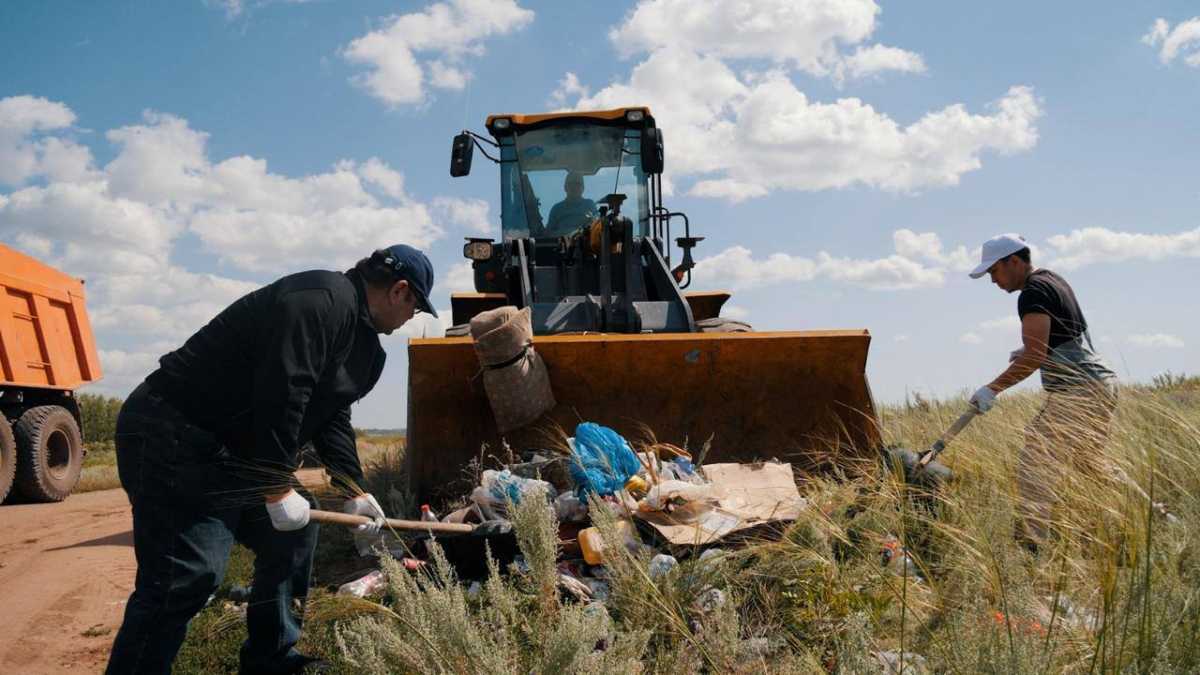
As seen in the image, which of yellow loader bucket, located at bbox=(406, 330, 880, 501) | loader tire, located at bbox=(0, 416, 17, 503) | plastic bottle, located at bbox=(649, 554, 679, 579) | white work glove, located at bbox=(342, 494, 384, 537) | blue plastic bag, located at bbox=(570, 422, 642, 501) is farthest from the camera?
loader tire, located at bbox=(0, 416, 17, 503)

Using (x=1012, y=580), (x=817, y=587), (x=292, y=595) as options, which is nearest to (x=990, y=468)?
(x=817, y=587)

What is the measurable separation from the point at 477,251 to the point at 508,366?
9.62 ft

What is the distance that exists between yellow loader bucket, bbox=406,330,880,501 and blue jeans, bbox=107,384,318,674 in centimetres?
232

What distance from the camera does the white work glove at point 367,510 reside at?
12.4 ft

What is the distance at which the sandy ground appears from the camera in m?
4.12

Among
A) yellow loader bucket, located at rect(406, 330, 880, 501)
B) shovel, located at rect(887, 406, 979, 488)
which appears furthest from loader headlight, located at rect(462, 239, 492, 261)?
shovel, located at rect(887, 406, 979, 488)

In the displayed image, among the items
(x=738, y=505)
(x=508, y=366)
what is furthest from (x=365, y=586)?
(x=738, y=505)

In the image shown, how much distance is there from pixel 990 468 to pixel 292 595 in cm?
304

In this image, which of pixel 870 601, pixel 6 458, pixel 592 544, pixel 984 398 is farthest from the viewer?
pixel 6 458

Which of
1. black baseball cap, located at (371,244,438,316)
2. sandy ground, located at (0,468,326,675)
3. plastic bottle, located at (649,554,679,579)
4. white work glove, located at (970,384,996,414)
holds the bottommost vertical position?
sandy ground, located at (0,468,326,675)

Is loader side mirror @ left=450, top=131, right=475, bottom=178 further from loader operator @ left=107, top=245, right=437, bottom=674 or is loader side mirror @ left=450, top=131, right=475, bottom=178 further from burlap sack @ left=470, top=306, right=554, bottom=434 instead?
loader operator @ left=107, top=245, right=437, bottom=674

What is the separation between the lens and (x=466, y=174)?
8.04m

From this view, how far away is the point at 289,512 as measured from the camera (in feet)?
10.6

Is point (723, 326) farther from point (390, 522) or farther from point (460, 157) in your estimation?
point (390, 522)
